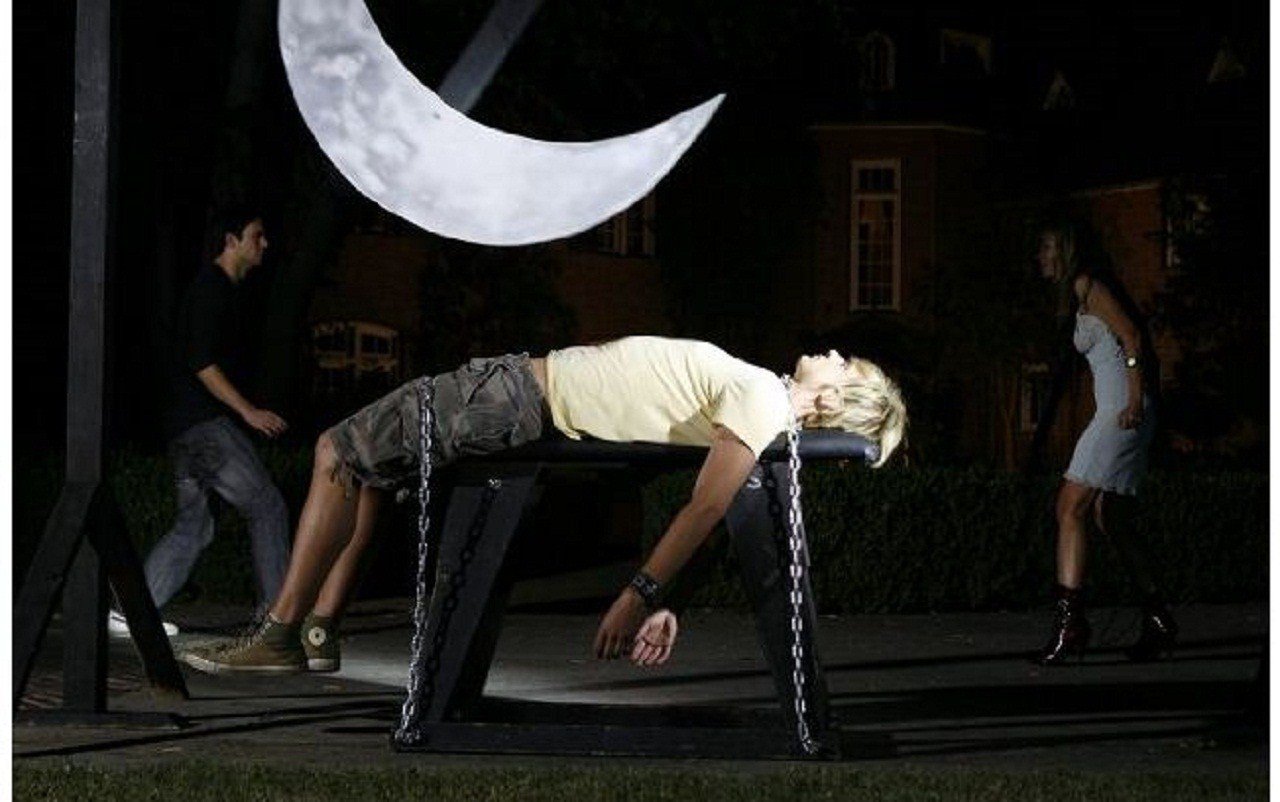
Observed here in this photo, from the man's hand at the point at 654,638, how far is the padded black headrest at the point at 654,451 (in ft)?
1.54

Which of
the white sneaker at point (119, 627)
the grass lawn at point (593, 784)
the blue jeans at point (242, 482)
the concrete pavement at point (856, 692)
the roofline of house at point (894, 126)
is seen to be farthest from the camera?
the roofline of house at point (894, 126)

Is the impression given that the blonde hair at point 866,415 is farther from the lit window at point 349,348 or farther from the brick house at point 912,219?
the lit window at point 349,348

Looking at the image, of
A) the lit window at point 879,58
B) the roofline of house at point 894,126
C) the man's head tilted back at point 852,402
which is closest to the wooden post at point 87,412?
the man's head tilted back at point 852,402

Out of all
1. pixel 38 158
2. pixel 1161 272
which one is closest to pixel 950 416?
pixel 1161 272

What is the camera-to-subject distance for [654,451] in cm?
751

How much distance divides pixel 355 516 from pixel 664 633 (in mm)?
1210

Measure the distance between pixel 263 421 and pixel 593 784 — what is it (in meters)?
4.40

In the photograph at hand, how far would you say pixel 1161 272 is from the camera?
45031 millimetres

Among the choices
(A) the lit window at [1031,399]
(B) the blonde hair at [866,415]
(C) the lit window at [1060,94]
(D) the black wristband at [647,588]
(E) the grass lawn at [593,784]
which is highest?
(C) the lit window at [1060,94]

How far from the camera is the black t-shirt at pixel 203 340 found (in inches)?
437

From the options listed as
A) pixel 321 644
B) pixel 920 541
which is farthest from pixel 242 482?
pixel 920 541

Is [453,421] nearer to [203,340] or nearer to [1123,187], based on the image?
[203,340]

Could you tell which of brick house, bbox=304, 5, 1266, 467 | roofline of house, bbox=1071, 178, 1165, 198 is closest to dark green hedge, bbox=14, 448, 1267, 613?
brick house, bbox=304, 5, 1266, 467

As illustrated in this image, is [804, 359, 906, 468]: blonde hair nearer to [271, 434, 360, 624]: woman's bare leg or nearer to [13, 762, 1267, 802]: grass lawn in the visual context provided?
[13, 762, 1267, 802]: grass lawn
